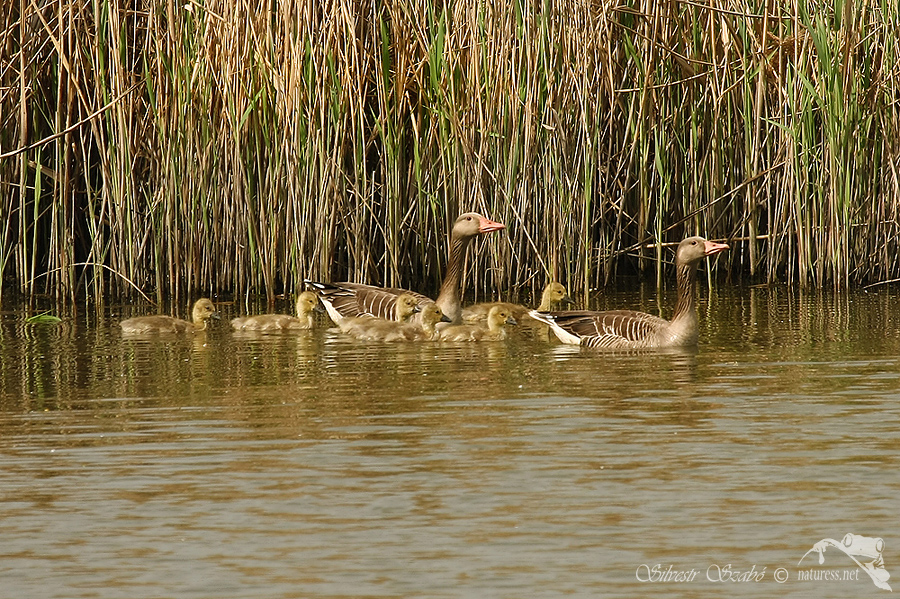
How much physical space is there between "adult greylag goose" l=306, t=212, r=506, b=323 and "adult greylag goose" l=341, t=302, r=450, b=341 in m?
0.31

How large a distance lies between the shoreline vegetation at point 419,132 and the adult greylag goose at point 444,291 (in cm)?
90

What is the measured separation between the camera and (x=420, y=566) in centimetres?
422

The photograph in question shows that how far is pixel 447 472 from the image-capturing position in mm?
5285

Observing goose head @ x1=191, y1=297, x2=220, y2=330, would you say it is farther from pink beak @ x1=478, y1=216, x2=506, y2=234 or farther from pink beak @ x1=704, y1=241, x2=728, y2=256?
pink beak @ x1=704, y1=241, x2=728, y2=256

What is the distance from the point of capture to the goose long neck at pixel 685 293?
28.4 ft

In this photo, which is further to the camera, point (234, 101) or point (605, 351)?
point (234, 101)

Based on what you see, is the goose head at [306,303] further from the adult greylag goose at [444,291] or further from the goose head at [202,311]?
the goose head at [202,311]

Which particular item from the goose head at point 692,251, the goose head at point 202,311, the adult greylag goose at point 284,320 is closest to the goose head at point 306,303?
the adult greylag goose at point 284,320

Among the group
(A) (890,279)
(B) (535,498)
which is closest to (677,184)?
(A) (890,279)

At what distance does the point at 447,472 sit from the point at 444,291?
4746 millimetres

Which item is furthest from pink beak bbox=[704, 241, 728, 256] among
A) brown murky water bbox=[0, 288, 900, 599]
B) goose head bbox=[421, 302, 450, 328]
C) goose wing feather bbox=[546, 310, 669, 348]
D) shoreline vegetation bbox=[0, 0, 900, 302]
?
shoreline vegetation bbox=[0, 0, 900, 302]

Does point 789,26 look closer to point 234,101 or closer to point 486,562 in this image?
point 234,101

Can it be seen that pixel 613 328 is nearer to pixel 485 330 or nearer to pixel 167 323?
pixel 485 330

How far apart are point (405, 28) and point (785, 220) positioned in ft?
10.8
